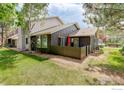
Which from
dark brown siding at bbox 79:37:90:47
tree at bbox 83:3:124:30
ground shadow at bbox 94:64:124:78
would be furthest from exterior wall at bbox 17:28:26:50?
ground shadow at bbox 94:64:124:78

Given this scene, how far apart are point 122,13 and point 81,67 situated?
1.64m

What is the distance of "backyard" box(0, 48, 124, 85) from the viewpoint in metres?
3.25

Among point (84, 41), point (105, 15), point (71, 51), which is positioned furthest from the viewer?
point (84, 41)

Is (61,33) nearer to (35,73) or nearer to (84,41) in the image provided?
(84,41)

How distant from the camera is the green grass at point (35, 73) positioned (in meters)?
3.22

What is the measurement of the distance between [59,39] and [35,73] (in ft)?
5.98

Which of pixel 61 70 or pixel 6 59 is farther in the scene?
pixel 6 59

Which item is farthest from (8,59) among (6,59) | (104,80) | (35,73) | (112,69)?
(112,69)

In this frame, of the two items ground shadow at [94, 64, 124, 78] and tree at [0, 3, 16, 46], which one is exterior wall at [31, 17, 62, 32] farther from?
ground shadow at [94, 64, 124, 78]

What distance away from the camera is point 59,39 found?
16.5 feet

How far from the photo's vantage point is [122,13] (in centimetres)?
372

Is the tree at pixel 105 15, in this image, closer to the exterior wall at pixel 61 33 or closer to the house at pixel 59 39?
the house at pixel 59 39
